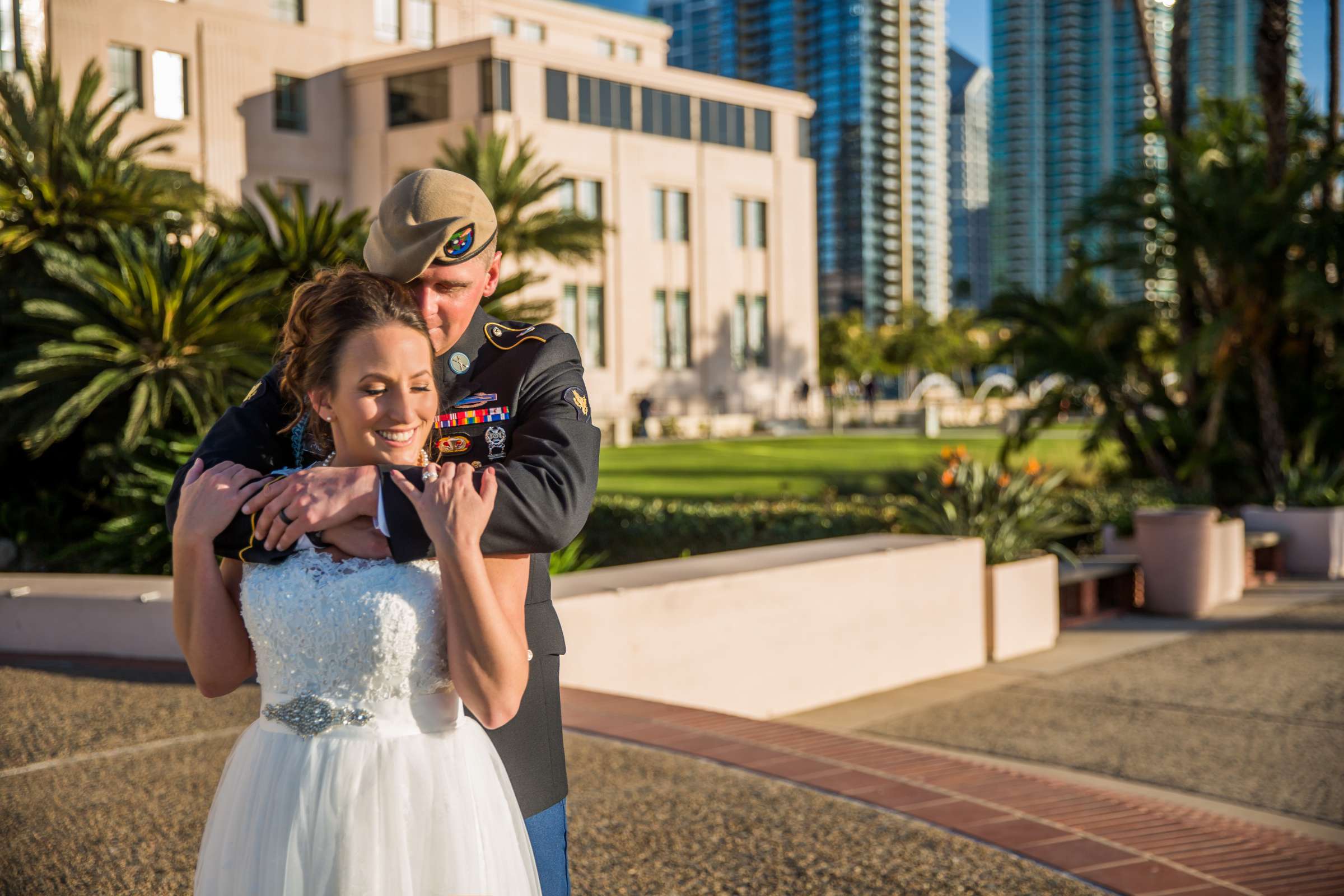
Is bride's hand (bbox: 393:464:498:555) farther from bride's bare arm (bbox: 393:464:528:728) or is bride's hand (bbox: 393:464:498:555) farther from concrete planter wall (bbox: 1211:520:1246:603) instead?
concrete planter wall (bbox: 1211:520:1246:603)

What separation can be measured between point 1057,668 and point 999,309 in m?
8.27

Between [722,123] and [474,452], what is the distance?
5069cm

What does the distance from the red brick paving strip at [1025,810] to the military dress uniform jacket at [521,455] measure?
8.29 feet

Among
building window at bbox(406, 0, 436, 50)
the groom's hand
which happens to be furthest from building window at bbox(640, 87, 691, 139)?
the groom's hand

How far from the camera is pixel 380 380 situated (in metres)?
1.98

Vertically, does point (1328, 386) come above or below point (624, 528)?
above

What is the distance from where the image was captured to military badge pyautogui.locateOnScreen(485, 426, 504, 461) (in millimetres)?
2193

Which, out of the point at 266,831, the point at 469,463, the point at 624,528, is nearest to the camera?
the point at 266,831

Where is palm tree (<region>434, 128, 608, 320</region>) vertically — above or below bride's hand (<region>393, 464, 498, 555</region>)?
above

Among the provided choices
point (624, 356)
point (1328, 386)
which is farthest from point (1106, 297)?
point (624, 356)

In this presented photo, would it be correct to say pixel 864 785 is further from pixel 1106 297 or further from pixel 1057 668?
pixel 1106 297

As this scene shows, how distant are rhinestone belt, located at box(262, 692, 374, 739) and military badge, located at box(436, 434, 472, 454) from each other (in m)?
0.47

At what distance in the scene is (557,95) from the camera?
1758 inches

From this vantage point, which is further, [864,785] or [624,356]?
[624,356]
